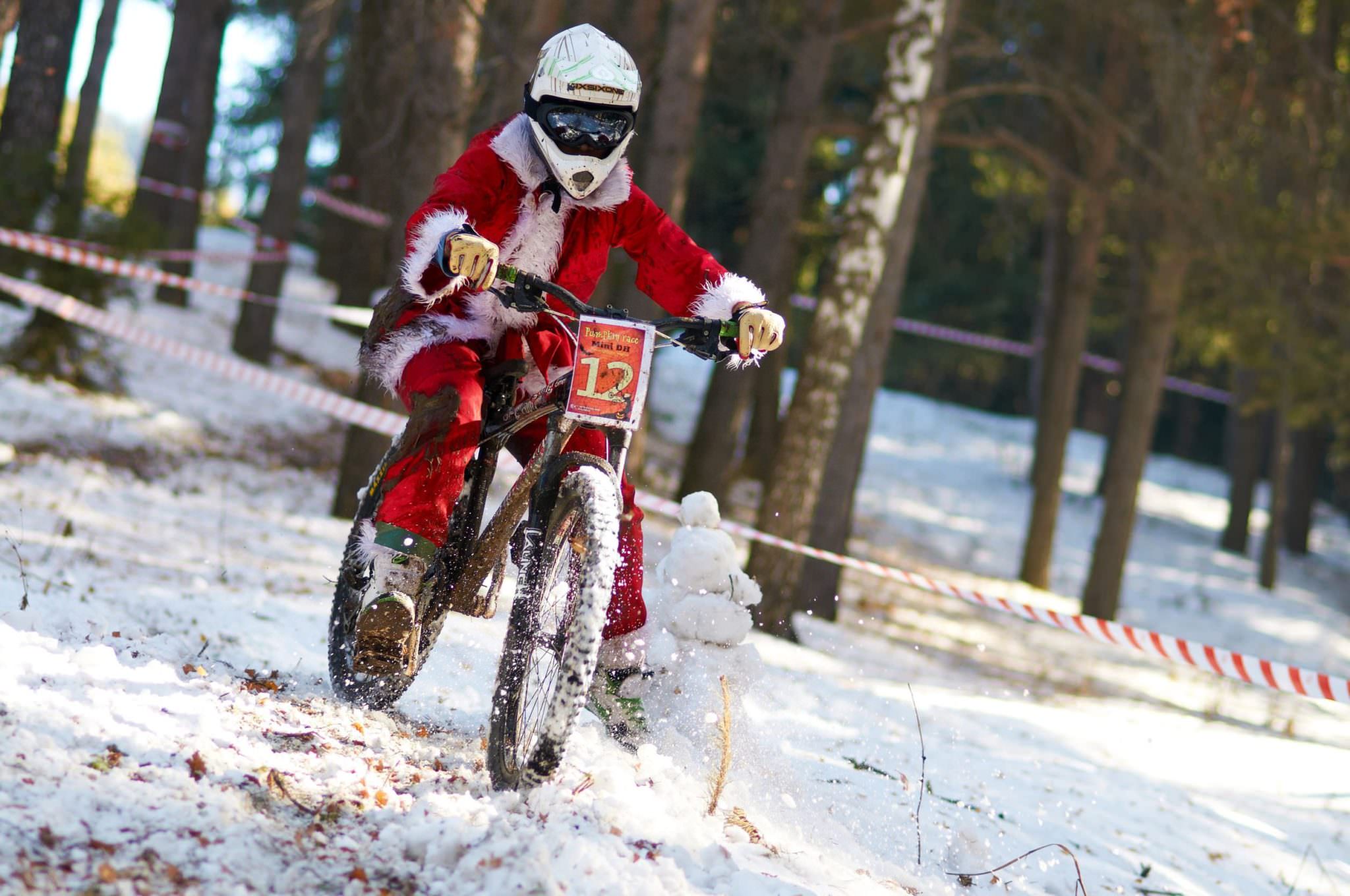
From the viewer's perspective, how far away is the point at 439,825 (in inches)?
117

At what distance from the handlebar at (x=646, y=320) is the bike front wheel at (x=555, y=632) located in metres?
0.46

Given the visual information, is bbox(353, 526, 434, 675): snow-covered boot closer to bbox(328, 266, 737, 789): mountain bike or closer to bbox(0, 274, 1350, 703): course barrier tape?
bbox(328, 266, 737, 789): mountain bike

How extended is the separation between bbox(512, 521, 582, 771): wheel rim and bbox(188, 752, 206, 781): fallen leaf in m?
0.84

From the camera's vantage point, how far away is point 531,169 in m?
3.87

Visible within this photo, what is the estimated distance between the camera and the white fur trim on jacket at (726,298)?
152 inches

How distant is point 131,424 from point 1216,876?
29.4 ft

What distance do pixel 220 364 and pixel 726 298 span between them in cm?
589

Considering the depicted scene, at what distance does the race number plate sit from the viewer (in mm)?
3367

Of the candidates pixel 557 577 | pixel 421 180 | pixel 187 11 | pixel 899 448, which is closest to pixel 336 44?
pixel 187 11

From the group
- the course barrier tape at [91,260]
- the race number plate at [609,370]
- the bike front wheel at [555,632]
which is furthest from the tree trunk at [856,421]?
the race number plate at [609,370]

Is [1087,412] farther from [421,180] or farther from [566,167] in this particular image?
[566,167]

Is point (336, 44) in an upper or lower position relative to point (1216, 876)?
upper

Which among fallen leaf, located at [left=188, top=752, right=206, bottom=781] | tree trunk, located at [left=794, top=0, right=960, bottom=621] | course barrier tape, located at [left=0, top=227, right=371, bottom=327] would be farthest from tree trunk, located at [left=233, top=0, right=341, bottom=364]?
fallen leaf, located at [left=188, top=752, right=206, bottom=781]

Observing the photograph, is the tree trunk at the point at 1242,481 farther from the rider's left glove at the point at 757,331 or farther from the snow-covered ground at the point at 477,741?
the rider's left glove at the point at 757,331
